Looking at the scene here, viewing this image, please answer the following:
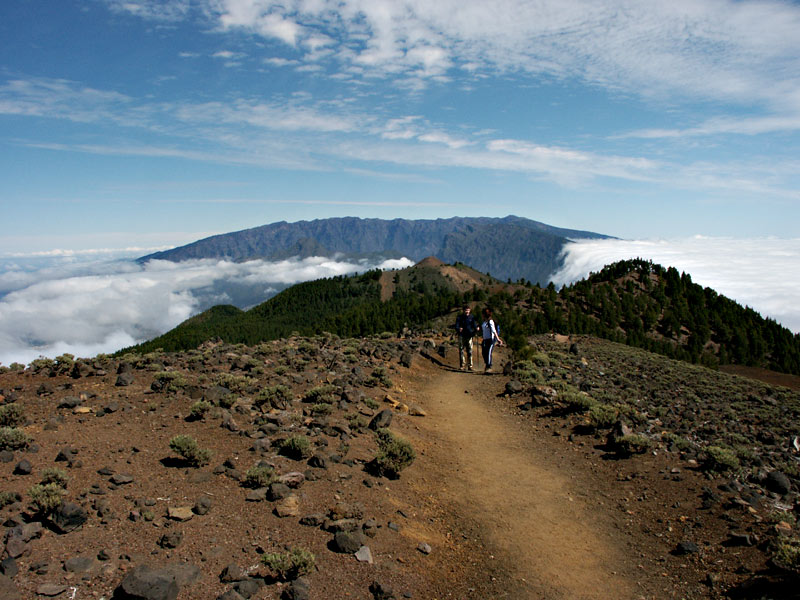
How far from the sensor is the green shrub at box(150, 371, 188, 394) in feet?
43.2

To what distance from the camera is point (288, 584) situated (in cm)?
611

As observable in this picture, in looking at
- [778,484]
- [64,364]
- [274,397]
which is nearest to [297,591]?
[274,397]

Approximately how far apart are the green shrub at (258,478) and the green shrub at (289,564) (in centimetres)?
216

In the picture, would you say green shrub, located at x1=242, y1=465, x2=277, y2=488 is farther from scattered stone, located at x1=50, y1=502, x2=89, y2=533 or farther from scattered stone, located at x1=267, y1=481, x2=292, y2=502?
scattered stone, located at x1=50, y1=502, x2=89, y2=533

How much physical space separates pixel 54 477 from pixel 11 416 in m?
3.63

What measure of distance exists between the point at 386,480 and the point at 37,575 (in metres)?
5.90

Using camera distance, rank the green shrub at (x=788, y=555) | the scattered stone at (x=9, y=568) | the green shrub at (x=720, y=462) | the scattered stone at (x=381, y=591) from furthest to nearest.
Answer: the green shrub at (x=720, y=462) < the green shrub at (x=788, y=555) < the scattered stone at (x=381, y=591) < the scattered stone at (x=9, y=568)

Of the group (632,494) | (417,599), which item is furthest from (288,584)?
(632,494)

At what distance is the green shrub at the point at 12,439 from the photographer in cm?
847

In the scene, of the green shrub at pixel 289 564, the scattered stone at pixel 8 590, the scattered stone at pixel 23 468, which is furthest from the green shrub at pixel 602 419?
the scattered stone at pixel 23 468

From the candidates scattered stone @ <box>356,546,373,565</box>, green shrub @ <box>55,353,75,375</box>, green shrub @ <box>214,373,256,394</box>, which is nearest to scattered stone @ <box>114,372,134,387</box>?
green shrub @ <box>55,353,75,375</box>

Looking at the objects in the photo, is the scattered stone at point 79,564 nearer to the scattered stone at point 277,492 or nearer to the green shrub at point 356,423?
the scattered stone at point 277,492

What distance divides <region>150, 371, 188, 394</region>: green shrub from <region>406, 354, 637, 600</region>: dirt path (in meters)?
7.52

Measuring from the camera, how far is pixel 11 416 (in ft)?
32.5
